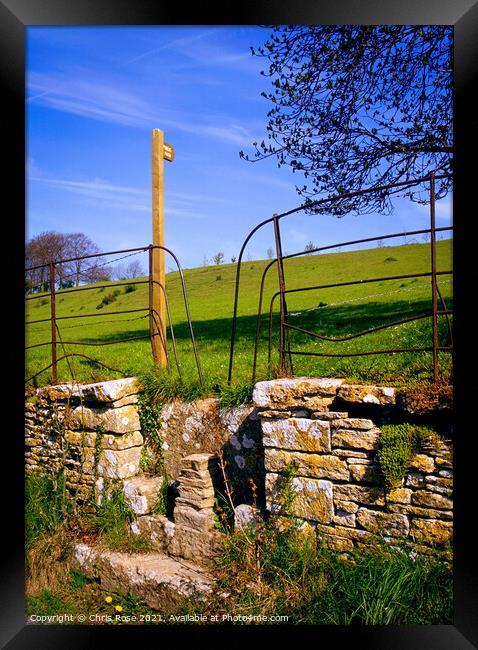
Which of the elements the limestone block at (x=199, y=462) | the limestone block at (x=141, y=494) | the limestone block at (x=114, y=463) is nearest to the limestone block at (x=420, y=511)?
the limestone block at (x=199, y=462)

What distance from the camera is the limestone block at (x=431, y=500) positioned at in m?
3.19

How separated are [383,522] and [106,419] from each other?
8.93ft

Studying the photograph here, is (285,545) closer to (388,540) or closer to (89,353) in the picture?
(388,540)

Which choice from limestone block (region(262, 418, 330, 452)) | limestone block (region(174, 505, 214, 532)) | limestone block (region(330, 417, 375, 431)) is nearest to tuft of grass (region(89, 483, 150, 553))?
limestone block (region(174, 505, 214, 532))

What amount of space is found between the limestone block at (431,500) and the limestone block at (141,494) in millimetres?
2432

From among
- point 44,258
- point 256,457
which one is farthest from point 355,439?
point 44,258

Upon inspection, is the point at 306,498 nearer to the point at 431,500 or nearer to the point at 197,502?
the point at 431,500

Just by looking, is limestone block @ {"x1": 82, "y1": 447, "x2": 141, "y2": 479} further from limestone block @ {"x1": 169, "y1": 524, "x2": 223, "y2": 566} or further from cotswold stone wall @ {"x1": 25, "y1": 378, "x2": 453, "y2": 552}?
limestone block @ {"x1": 169, "y1": 524, "x2": 223, "y2": 566}

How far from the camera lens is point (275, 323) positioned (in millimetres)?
7598

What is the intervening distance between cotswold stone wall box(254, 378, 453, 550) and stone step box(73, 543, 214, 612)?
2.94ft

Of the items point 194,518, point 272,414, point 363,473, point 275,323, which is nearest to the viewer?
point 363,473
